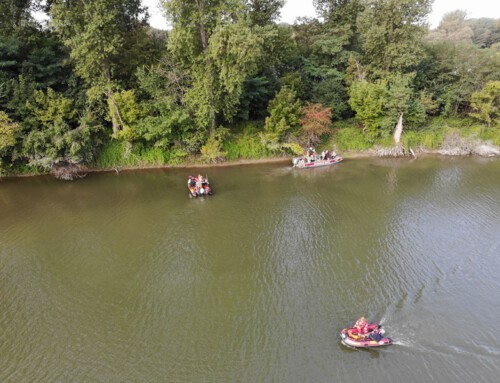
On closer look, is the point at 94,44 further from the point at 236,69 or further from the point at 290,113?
the point at 290,113

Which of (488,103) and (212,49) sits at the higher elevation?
(212,49)

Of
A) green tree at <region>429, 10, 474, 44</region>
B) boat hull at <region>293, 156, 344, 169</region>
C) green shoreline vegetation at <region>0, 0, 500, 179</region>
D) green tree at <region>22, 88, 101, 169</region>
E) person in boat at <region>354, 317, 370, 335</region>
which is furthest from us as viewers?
green tree at <region>429, 10, 474, 44</region>

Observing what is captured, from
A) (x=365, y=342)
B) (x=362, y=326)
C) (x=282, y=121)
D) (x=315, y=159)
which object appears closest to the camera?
(x=365, y=342)

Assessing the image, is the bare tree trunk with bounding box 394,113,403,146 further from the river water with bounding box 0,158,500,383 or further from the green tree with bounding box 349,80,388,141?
the river water with bounding box 0,158,500,383

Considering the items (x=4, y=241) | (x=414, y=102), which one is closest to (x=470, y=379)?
(x=4, y=241)

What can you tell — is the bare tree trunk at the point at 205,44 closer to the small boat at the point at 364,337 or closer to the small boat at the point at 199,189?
the small boat at the point at 199,189

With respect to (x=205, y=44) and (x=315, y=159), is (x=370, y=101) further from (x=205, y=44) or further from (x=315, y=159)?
(x=205, y=44)

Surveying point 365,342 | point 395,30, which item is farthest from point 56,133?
point 395,30

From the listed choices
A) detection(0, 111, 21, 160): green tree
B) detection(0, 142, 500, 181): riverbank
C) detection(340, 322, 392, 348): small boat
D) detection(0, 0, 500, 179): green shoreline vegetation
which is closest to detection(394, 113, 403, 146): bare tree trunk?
detection(0, 0, 500, 179): green shoreline vegetation
